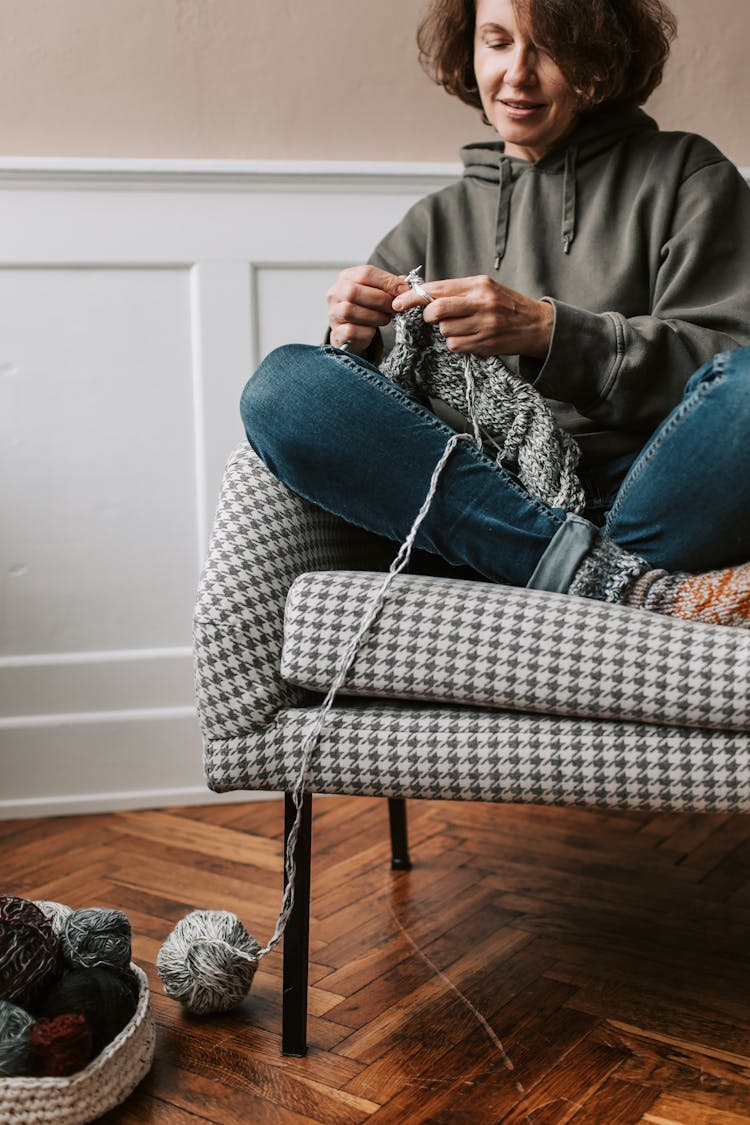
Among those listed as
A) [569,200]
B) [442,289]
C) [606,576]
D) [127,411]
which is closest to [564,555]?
[606,576]

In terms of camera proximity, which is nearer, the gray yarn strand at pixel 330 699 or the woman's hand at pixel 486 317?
the gray yarn strand at pixel 330 699

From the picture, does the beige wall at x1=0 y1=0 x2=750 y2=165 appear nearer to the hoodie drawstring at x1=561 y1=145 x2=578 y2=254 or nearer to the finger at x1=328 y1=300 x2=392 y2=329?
the hoodie drawstring at x1=561 y1=145 x2=578 y2=254

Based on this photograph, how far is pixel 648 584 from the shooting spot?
0.98m

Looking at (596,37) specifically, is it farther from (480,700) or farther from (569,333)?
(480,700)

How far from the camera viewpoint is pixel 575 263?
4.23 feet

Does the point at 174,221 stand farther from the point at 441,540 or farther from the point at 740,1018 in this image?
the point at 740,1018

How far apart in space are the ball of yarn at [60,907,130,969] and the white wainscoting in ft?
2.21

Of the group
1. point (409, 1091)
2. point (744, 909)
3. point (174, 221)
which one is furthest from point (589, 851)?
point (174, 221)

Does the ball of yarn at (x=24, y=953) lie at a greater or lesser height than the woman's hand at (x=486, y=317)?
lesser

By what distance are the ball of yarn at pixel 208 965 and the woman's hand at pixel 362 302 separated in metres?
0.61

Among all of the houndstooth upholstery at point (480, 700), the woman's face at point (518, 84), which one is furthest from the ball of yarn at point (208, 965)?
the woman's face at point (518, 84)

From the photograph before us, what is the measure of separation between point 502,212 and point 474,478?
49cm

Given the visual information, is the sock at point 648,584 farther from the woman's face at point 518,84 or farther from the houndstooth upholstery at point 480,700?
the woman's face at point 518,84

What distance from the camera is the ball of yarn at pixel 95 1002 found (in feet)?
2.95
